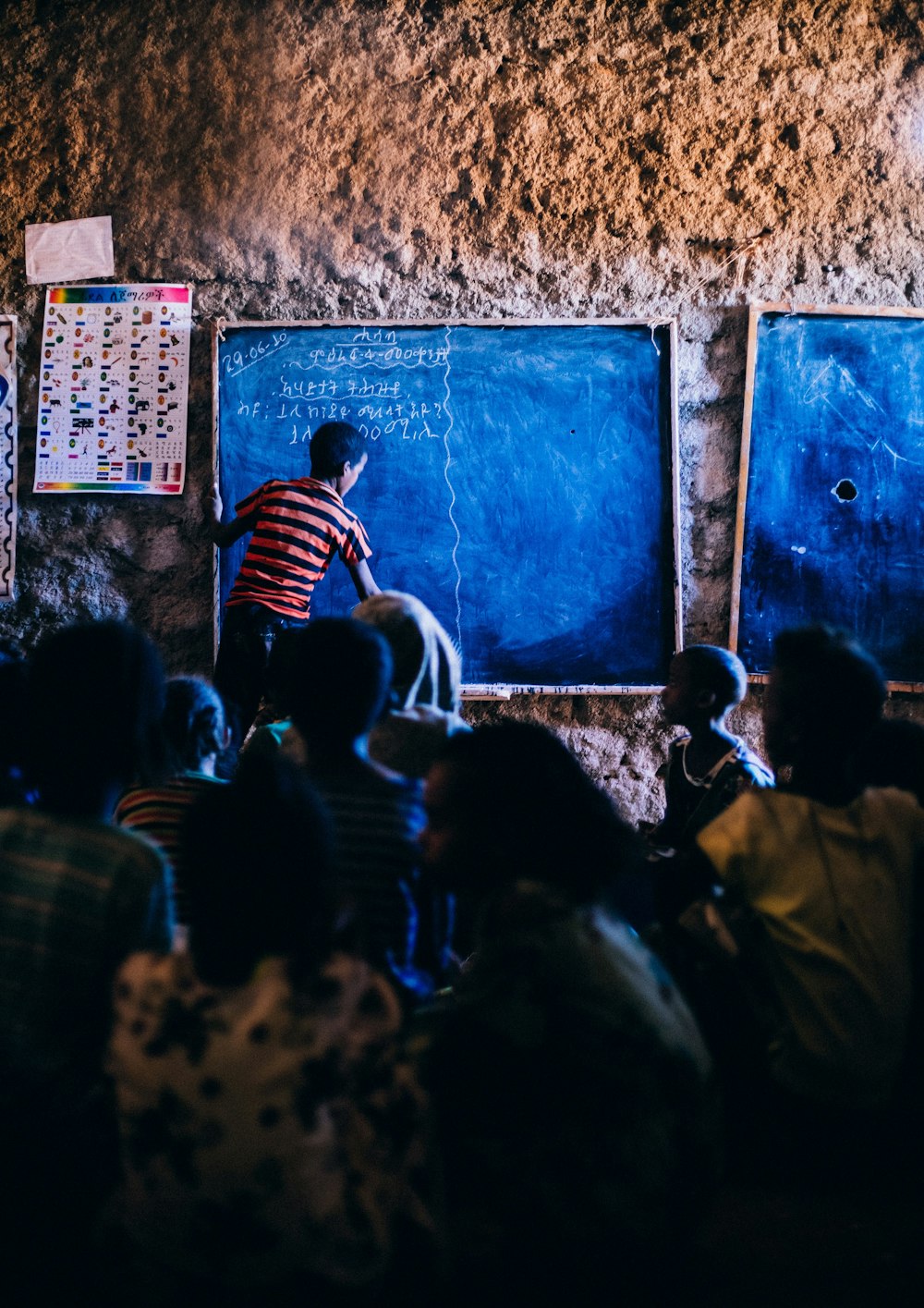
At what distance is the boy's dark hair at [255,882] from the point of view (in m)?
1.11

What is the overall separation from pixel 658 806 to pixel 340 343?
7.22 feet

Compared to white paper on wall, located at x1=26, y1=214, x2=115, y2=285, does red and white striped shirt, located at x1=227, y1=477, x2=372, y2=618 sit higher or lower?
lower

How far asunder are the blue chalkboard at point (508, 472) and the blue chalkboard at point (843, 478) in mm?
371

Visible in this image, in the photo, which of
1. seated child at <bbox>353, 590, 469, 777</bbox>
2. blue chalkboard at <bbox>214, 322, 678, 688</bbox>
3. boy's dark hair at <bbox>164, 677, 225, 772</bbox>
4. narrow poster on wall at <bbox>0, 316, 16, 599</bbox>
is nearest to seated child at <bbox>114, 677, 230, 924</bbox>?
boy's dark hair at <bbox>164, 677, 225, 772</bbox>

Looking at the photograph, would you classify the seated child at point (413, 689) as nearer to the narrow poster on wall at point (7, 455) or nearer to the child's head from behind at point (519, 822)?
the child's head from behind at point (519, 822)

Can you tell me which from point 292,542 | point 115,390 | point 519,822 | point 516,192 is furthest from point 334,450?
point 519,822

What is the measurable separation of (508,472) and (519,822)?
2684mm

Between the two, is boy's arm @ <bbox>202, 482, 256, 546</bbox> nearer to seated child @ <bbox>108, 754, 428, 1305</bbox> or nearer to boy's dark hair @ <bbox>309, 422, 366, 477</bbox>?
boy's dark hair @ <bbox>309, 422, 366, 477</bbox>

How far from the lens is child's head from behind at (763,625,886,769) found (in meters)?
1.60

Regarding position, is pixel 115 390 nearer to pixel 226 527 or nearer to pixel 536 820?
pixel 226 527

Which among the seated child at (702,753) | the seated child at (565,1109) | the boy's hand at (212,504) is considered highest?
the boy's hand at (212,504)

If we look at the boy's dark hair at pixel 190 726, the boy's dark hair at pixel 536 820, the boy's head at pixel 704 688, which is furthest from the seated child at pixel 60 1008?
the boy's head at pixel 704 688

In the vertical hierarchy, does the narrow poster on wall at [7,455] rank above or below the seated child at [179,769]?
above

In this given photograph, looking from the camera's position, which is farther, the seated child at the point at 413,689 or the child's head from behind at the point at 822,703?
the seated child at the point at 413,689
